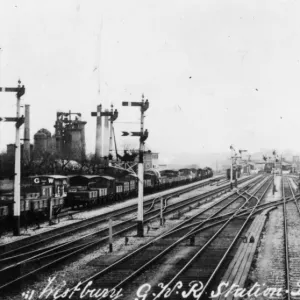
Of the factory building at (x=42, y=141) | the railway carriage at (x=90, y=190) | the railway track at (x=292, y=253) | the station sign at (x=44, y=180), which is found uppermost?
the factory building at (x=42, y=141)

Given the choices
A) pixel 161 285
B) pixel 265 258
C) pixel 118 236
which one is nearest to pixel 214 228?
pixel 118 236

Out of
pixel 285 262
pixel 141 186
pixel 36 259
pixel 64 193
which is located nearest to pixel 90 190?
pixel 64 193

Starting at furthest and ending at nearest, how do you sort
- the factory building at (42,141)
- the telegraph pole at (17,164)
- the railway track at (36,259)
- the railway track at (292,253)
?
the factory building at (42,141), the telegraph pole at (17,164), the railway track at (36,259), the railway track at (292,253)

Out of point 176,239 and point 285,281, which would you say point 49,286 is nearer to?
point 285,281

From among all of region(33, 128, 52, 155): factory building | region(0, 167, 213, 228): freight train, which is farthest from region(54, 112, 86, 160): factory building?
region(0, 167, 213, 228): freight train

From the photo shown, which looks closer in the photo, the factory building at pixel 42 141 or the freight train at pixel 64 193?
the freight train at pixel 64 193

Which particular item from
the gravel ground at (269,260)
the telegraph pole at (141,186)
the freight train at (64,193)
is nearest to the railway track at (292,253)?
the gravel ground at (269,260)

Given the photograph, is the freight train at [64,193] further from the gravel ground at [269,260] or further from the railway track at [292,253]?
the railway track at [292,253]

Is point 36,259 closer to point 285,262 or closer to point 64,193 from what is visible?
point 285,262

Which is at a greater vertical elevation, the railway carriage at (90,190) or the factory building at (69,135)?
the factory building at (69,135)

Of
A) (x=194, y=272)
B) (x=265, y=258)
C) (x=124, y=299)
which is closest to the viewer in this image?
(x=124, y=299)
